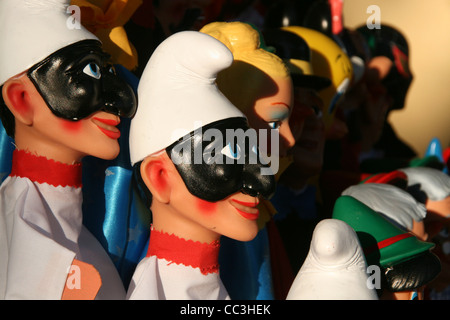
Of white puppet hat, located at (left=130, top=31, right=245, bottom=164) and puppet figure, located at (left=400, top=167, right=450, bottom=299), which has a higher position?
white puppet hat, located at (left=130, top=31, right=245, bottom=164)

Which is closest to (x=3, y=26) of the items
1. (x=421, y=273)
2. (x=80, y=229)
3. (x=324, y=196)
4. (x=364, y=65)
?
(x=80, y=229)

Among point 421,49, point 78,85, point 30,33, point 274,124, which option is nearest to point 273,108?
point 274,124

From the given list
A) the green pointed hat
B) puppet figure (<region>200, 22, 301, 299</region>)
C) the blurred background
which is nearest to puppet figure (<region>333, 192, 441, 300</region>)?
the green pointed hat

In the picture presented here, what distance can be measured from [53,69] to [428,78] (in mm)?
2877

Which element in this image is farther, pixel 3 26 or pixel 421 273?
pixel 421 273

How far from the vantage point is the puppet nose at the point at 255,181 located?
1.50 meters

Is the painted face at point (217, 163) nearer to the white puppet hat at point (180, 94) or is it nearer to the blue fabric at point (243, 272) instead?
the white puppet hat at point (180, 94)

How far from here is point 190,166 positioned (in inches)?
58.2

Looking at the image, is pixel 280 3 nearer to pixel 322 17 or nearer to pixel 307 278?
pixel 322 17

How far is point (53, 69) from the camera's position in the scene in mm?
1464

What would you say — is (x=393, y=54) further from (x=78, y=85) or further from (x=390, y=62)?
(x=78, y=85)

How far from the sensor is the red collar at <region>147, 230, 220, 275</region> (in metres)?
1.56

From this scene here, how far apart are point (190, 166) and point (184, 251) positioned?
21cm

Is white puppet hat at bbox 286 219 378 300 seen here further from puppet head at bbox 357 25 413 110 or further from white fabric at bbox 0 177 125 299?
puppet head at bbox 357 25 413 110
